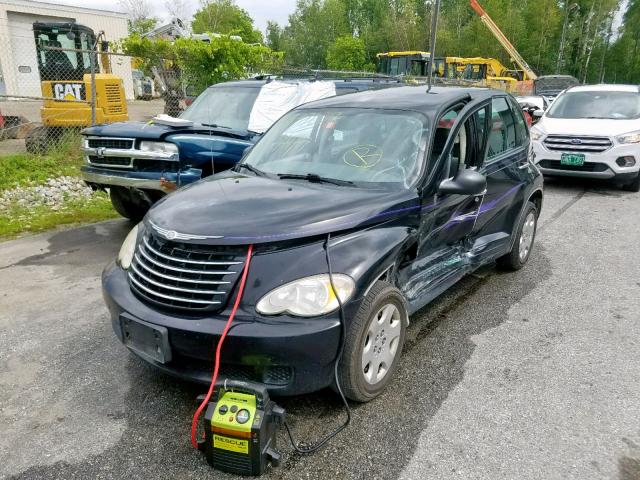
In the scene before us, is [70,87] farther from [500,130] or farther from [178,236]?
[178,236]

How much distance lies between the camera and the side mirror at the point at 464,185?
3416mm

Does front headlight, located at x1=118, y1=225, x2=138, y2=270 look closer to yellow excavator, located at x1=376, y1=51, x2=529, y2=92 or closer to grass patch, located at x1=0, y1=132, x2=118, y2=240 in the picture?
grass patch, located at x1=0, y1=132, x2=118, y2=240

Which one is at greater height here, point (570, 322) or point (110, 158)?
point (110, 158)

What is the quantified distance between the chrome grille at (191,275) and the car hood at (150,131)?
3.14m

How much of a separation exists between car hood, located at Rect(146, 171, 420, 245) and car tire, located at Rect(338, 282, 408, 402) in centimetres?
44

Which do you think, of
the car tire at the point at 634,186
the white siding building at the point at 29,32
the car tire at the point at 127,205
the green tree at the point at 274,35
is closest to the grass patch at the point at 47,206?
the car tire at the point at 127,205

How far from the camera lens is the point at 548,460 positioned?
2617 mm

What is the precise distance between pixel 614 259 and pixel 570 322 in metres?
2.00

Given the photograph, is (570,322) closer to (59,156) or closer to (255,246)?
(255,246)

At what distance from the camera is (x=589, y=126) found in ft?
29.7

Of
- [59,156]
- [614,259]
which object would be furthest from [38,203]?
[614,259]

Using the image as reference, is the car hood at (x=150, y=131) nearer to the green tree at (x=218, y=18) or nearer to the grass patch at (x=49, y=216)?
the grass patch at (x=49, y=216)

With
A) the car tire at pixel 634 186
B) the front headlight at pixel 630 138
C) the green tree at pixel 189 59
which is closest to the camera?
the front headlight at pixel 630 138

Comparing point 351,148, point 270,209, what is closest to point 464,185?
point 351,148
